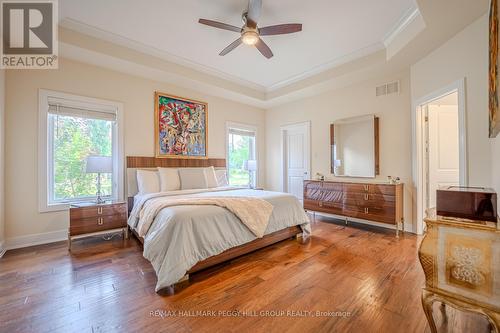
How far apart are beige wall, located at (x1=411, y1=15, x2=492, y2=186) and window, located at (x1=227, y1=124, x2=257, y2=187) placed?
3.57m

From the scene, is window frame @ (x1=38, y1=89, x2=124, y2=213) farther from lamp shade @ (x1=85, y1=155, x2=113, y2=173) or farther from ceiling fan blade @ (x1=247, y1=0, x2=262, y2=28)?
ceiling fan blade @ (x1=247, y1=0, x2=262, y2=28)

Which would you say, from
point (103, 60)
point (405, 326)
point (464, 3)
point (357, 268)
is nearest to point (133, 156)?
point (103, 60)

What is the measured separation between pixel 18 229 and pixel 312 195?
15.5 feet

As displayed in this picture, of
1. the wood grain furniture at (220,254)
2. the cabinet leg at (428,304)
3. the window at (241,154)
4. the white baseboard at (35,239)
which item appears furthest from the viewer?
the window at (241,154)

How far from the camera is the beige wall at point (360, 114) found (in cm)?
365

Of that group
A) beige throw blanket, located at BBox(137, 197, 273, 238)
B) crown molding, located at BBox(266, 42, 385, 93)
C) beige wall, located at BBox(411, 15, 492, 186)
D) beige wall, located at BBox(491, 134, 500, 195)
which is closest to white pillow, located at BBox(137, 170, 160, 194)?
beige throw blanket, located at BBox(137, 197, 273, 238)

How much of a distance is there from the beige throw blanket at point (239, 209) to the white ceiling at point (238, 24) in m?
2.28

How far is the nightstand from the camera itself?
2906 millimetres

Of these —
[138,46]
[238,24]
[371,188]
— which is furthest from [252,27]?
[371,188]

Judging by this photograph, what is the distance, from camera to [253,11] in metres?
2.35

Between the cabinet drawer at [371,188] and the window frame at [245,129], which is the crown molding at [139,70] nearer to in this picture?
the window frame at [245,129]

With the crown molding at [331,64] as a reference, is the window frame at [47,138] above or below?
below

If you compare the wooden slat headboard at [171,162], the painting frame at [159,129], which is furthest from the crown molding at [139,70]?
the wooden slat headboard at [171,162]

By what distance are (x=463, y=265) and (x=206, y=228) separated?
6.37 ft
